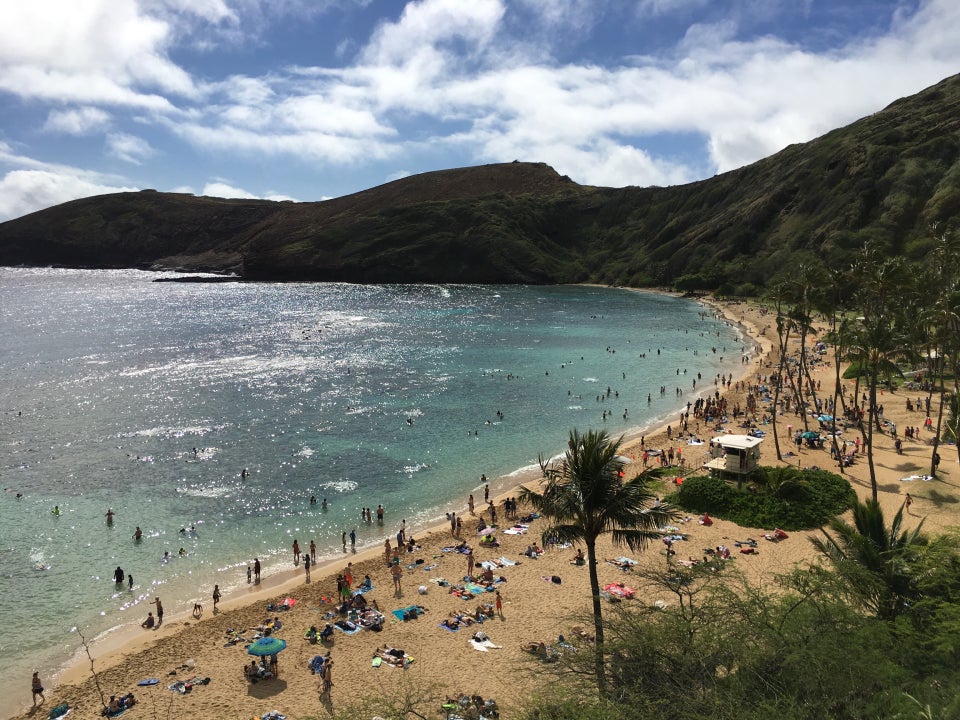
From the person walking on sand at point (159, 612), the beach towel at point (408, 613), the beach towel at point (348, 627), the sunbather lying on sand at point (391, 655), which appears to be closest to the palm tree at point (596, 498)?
the sunbather lying on sand at point (391, 655)

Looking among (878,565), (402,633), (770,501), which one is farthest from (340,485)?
(878,565)

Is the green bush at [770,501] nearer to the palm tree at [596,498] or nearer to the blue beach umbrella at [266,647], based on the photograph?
the palm tree at [596,498]

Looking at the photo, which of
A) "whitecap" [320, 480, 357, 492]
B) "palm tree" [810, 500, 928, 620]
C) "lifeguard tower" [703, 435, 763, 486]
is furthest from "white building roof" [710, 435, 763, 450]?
"whitecap" [320, 480, 357, 492]

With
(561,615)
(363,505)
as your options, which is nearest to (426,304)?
(363,505)

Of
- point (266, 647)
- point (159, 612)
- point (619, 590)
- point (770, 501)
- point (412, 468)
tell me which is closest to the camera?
point (266, 647)

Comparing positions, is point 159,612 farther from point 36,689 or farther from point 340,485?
point 340,485

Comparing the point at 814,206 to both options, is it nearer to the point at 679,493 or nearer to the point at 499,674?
the point at 679,493
